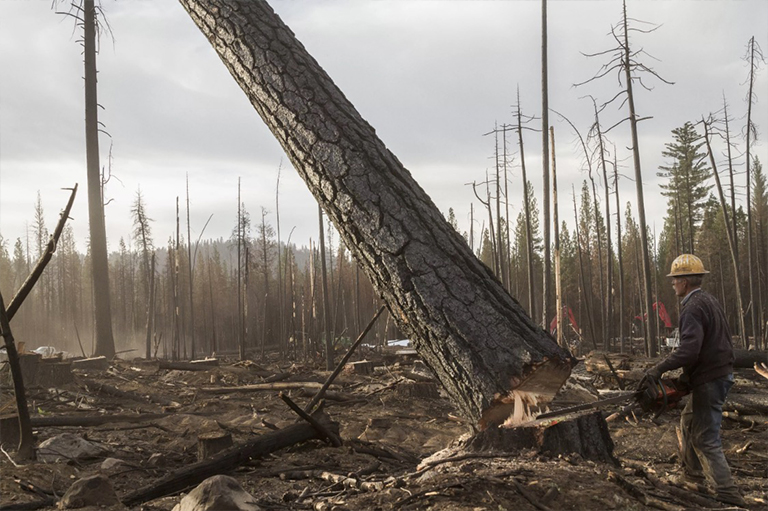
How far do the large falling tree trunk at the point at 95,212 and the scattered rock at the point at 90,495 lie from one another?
11.7 metres

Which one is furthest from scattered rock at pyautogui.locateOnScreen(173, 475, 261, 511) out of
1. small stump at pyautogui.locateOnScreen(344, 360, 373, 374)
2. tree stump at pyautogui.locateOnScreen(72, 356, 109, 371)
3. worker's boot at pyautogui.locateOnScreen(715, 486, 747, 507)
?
tree stump at pyautogui.locateOnScreen(72, 356, 109, 371)

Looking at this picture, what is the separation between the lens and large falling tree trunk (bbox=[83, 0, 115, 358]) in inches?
548

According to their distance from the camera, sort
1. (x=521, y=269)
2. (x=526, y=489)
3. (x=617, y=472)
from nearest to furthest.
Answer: (x=526, y=489) → (x=617, y=472) → (x=521, y=269)

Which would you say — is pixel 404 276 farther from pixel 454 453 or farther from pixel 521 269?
pixel 521 269

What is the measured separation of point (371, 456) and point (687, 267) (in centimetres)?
318

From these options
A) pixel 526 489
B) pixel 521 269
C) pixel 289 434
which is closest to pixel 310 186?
pixel 526 489

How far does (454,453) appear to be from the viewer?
3.14 metres

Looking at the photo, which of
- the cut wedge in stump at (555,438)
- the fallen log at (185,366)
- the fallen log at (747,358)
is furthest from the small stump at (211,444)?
the fallen log at (747,358)

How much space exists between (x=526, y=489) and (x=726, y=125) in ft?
59.1

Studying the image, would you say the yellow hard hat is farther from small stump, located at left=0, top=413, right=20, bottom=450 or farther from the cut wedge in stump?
small stump, located at left=0, top=413, right=20, bottom=450

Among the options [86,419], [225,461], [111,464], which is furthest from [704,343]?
[86,419]

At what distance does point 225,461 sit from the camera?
4.18 meters

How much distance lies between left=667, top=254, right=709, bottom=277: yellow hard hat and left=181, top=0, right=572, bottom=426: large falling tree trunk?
2.19 metres

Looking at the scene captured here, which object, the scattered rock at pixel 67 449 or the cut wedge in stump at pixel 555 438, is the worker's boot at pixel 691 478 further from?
the scattered rock at pixel 67 449
